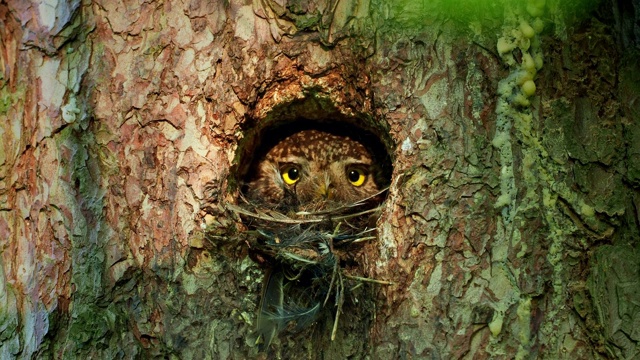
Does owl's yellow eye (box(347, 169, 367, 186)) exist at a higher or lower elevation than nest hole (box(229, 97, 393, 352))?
higher

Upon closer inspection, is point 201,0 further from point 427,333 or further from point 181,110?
point 427,333

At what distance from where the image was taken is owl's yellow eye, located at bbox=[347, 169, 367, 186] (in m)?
3.84

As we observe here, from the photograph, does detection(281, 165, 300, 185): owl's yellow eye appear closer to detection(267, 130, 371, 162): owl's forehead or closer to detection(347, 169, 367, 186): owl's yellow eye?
detection(267, 130, 371, 162): owl's forehead

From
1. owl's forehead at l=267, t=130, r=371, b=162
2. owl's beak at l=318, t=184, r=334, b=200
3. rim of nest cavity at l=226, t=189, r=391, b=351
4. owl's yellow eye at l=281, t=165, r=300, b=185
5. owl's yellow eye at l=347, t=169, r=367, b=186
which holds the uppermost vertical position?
owl's forehead at l=267, t=130, r=371, b=162

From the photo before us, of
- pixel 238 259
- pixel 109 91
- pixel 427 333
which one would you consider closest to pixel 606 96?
pixel 427 333

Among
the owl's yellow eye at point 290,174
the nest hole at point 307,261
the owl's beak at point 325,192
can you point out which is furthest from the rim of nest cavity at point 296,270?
the owl's yellow eye at point 290,174

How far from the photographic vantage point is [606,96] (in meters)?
2.40

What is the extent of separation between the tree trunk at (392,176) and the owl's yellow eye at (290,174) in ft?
3.01

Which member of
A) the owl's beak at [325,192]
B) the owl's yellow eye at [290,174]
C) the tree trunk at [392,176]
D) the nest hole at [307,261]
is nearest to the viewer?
→ the tree trunk at [392,176]

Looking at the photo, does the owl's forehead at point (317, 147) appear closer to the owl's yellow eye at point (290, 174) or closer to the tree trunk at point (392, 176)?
the owl's yellow eye at point (290, 174)

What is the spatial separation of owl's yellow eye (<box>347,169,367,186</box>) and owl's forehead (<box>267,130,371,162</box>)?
→ 0.41 feet

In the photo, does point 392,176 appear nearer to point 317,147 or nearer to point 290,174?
point 317,147

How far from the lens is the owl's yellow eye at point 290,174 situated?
381 cm

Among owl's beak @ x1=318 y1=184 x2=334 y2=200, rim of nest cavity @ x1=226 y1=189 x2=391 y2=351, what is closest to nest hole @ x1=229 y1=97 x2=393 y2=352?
rim of nest cavity @ x1=226 y1=189 x2=391 y2=351
